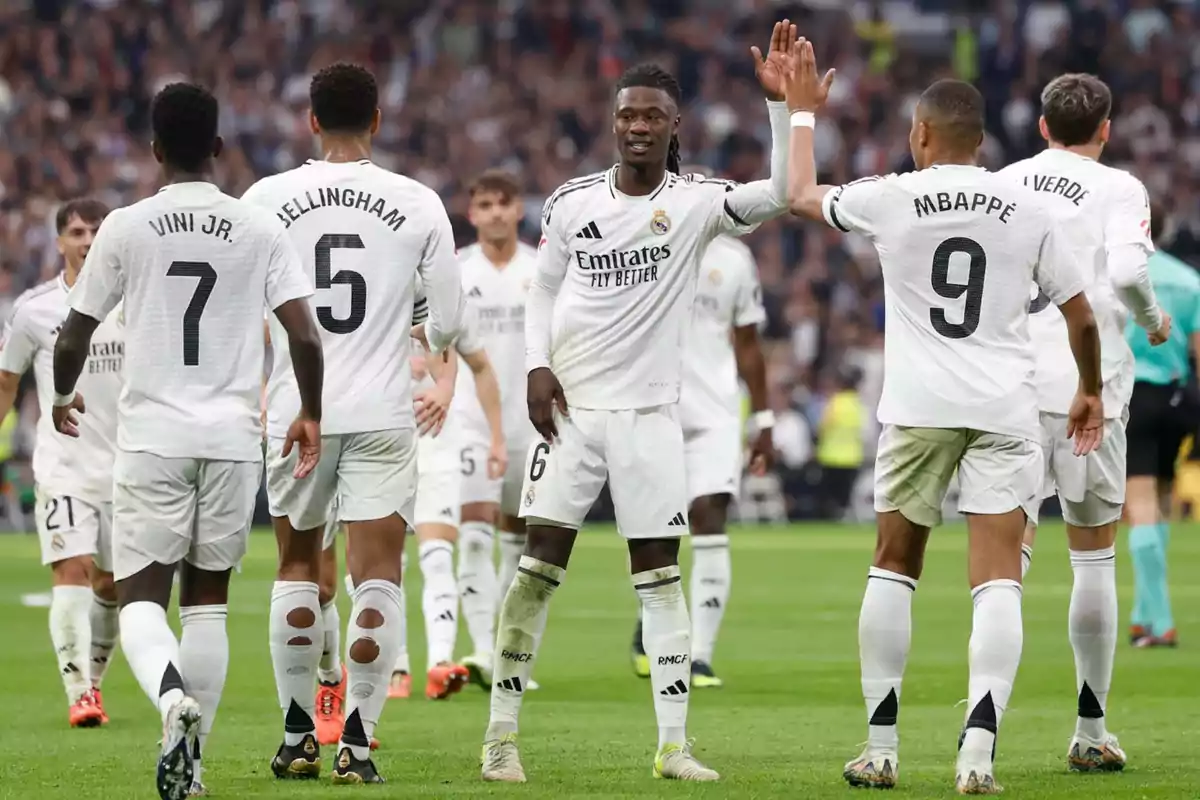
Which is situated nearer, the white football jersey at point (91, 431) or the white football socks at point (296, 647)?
the white football socks at point (296, 647)

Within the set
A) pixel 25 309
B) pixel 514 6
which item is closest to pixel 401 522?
pixel 25 309

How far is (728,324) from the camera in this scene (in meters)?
12.2

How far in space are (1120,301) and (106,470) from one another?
193 inches

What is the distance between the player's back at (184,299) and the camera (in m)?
7.17

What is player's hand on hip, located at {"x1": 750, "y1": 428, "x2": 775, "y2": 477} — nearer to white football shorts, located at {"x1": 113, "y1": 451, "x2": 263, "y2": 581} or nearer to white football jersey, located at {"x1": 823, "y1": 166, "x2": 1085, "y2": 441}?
white football jersey, located at {"x1": 823, "y1": 166, "x2": 1085, "y2": 441}

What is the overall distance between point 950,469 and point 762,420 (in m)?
4.34

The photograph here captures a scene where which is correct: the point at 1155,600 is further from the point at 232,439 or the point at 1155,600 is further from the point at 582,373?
the point at 232,439

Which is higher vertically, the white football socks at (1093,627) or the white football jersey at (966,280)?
the white football jersey at (966,280)

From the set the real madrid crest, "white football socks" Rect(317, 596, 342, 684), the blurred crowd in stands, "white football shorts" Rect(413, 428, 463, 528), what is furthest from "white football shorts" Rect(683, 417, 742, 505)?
the blurred crowd in stands

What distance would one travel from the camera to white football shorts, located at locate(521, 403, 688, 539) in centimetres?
782

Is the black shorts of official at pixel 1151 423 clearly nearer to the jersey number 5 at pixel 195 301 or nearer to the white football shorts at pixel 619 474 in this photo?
the white football shorts at pixel 619 474

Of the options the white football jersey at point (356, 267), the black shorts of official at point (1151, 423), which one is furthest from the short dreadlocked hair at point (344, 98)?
the black shorts of official at point (1151, 423)

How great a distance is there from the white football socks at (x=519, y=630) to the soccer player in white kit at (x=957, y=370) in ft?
4.01

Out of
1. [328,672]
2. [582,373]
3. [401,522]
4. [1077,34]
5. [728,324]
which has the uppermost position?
[1077,34]
